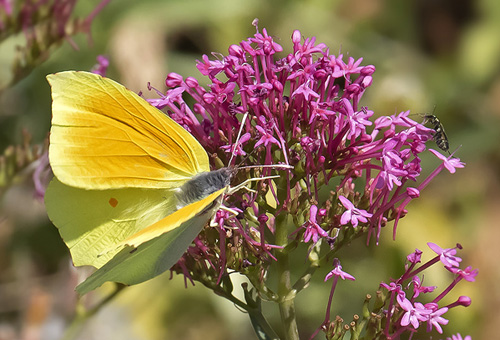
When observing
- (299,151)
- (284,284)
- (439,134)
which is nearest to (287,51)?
(439,134)

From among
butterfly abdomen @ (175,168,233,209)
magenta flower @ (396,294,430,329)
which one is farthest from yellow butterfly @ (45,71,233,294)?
magenta flower @ (396,294,430,329)

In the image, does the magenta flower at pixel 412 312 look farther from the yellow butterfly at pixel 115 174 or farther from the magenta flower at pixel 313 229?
the yellow butterfly at pixel 115 174

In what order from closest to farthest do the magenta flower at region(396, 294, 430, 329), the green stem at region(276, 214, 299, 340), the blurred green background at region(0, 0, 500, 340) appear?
the magenta flower at region(396, 294, 430, 329) → the green stem at region(276, 214, 299, 340) → the blurred green background at region(0, 0, 500, 340)

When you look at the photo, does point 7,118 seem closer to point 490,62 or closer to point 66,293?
point 66,293

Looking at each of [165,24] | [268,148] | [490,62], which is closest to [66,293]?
[165,24]

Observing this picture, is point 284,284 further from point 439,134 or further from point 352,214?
point 439,134

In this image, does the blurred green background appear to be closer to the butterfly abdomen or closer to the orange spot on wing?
the orange spot on wing

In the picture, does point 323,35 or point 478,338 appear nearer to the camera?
point 478,338
